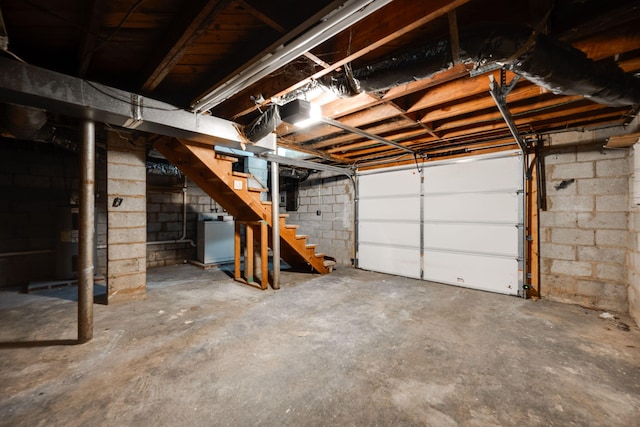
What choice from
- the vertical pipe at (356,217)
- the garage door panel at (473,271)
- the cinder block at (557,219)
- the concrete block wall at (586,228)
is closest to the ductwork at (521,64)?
the concrete block wall at (586,228)

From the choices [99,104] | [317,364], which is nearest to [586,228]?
[317,364]

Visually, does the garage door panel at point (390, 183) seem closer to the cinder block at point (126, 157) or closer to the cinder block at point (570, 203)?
the cinder block at point (570, 203)

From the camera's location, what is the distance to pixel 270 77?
7.78 feet

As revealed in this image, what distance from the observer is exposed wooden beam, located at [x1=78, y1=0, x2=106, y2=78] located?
1.48 m

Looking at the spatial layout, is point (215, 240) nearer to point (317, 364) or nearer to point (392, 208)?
point (392, 208)

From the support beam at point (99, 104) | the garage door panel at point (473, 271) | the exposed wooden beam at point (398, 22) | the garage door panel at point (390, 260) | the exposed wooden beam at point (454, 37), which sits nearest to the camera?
the exposed wooden beam at point (398, 22)

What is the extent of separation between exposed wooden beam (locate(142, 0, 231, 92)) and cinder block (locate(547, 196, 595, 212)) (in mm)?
4305

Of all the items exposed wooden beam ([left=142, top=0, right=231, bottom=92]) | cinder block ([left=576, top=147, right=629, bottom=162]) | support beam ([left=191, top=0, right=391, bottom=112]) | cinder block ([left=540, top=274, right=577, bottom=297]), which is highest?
exposed wooden beam ([left=142, top=0, right=231, bottom=92])

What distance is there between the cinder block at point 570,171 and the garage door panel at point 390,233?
197 cm

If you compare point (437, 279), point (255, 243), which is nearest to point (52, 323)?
point (255, 243)

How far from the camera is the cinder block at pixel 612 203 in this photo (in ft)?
10.1

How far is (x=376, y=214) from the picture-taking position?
5312 millimetres

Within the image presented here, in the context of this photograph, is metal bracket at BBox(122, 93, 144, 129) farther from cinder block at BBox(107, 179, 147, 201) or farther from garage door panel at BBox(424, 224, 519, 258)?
garage door panel at BBox(424, 224, 519, 258)

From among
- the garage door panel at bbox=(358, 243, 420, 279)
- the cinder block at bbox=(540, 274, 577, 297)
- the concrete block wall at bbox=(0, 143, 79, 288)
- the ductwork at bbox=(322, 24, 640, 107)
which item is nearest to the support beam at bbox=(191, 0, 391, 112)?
the ductwork at bbox=(322, 24, 640, 107)
